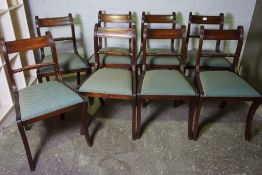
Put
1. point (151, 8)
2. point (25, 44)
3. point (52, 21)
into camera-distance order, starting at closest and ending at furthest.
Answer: point (25, 44)
point (52, 21)
point (151, 8)

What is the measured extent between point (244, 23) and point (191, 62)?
38.5 inches

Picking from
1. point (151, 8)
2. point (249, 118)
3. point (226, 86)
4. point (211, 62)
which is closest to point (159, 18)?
point (151, 8)

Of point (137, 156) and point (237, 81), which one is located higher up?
point (237, 81)

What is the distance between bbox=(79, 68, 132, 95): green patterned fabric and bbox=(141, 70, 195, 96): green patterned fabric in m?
0.14

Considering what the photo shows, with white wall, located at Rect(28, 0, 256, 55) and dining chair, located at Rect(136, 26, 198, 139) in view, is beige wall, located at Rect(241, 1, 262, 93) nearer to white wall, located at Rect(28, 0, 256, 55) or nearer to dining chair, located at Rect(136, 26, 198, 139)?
white wall, located at Rect(28, 0, 256, 55)

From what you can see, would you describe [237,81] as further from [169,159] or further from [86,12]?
[86,12]

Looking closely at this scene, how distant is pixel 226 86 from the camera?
195 cm

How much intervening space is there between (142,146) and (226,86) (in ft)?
2.75

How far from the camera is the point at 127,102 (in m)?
2.63

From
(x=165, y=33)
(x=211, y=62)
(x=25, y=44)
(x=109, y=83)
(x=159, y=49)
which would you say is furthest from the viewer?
(x=159, y=49)

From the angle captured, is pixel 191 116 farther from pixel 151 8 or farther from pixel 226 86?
pixel 151 8

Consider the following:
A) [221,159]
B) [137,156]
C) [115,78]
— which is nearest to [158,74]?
[115,78]

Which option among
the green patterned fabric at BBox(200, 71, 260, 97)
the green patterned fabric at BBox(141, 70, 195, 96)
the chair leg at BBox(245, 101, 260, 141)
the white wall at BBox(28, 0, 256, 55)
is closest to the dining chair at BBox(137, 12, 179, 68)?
the white wall at BBox(28, 0, 256, 55)

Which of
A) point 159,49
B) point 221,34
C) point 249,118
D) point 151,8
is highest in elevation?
point 151,8
